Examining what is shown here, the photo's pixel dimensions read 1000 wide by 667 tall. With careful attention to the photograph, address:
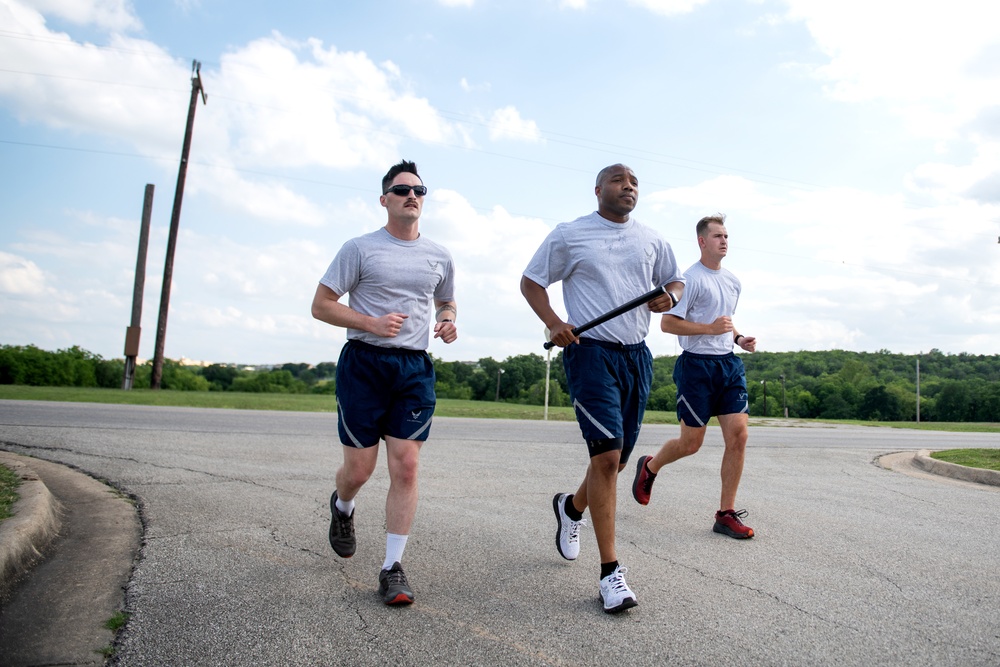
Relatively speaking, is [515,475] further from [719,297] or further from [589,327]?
[589,327]

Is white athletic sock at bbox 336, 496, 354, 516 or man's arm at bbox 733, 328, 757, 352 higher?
man's arm at bbox 733, 328, 757, 352

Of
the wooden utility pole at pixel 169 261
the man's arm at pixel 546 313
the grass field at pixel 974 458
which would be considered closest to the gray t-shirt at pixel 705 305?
the man's arm at pixel 546 313

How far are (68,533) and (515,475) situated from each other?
14.4ft

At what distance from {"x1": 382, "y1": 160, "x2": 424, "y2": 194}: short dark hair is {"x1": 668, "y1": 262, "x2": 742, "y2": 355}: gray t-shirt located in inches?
94.5

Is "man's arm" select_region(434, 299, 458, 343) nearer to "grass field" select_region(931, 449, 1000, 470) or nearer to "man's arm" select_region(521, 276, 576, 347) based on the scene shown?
"man's arm" select_region(521, 276, 576, 347)

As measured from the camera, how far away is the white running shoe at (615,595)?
3.48 m

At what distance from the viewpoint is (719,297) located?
590 cm

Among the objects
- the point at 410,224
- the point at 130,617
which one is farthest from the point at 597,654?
the point at 410,224

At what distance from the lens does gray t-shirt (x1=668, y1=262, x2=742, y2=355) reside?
584cm

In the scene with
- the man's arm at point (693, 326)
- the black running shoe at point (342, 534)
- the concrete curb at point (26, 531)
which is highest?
the man's arm at point (693, 326)

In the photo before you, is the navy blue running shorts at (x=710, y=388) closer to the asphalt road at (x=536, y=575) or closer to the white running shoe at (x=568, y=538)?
the asphalt road at (x=536, y=575)

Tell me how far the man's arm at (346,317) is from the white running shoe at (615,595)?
153 cm

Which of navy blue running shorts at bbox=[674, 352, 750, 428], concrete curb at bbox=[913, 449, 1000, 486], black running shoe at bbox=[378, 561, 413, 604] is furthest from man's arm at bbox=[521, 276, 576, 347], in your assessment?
concrete curb at bbox=[913, 449, 1000, 486]

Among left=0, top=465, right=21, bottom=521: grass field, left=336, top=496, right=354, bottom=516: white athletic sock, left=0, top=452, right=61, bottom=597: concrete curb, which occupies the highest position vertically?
left=336, top=496, right=354, bottom=516: white athletic sock
